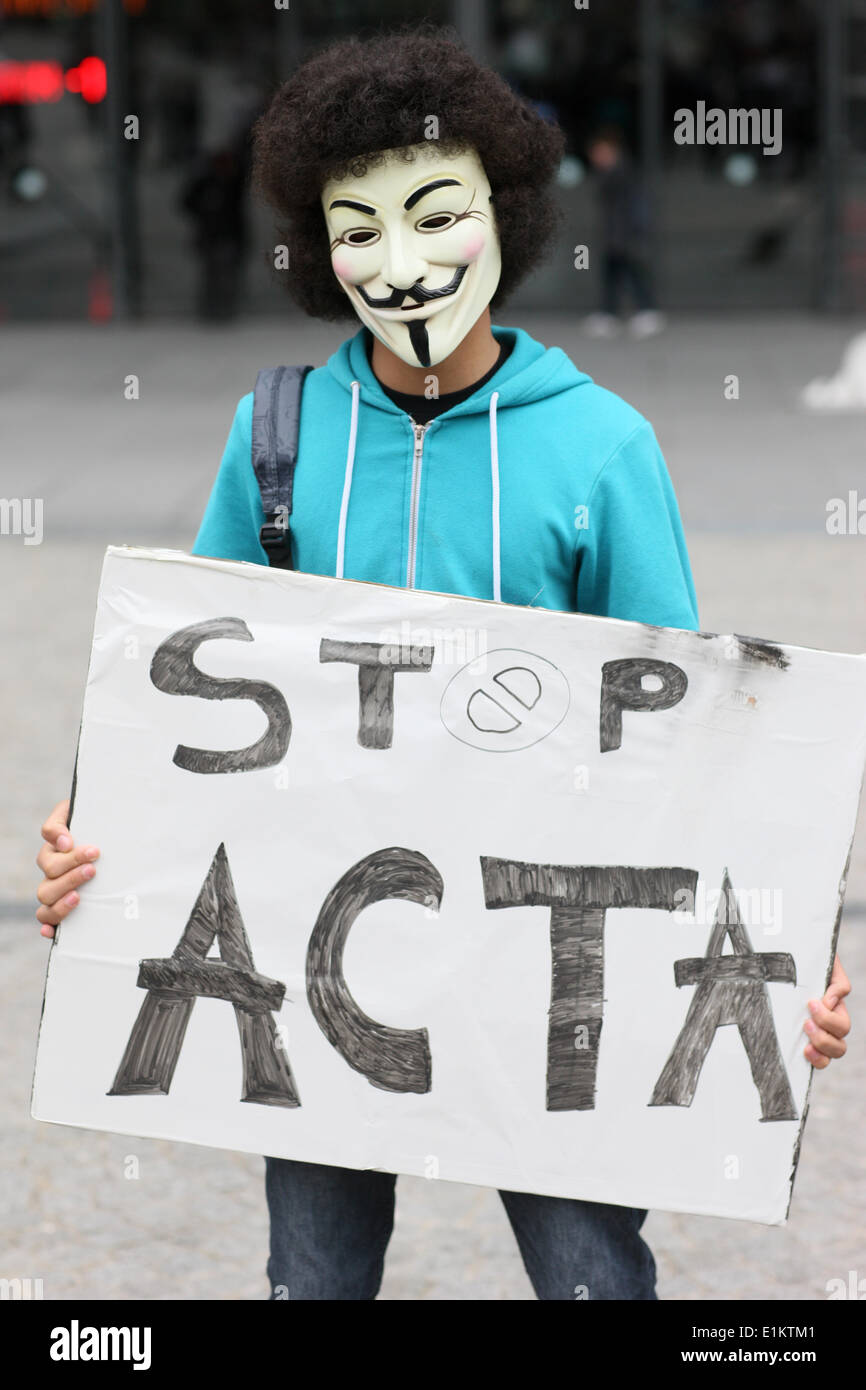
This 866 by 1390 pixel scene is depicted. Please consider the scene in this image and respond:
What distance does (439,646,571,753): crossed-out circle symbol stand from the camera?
214 centimetres

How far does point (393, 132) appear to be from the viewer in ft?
7.29

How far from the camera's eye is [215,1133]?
221 cm

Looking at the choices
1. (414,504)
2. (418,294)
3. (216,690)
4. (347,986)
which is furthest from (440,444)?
(347,986)

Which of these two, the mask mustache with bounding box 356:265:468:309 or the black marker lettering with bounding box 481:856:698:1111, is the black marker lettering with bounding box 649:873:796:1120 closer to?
the black marker lettering with bounding box 481:856:698:1111

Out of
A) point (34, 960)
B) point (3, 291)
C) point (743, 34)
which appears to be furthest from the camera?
point (3, 291)

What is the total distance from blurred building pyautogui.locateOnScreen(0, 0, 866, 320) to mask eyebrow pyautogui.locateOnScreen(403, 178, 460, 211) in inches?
576

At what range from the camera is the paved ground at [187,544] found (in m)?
3.38

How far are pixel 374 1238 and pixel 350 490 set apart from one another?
103 cm

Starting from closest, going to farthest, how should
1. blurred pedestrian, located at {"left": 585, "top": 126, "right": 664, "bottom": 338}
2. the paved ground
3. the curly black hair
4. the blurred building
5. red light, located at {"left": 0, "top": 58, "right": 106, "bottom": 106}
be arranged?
the curly black hair < the paved ground < blurred pedestrian, located at {"left": 585, "top": 126, "right": 664, "bottom": 338} < the blurred building < red light, located at {"left": 0, "top": 58, "right": 106, "bottom": 106}

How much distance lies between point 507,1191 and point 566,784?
0.54 m

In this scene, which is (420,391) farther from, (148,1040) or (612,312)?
(612,312)

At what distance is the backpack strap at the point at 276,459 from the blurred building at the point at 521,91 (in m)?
14.7

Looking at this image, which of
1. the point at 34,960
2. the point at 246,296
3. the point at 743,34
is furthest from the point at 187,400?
the point at 34,960

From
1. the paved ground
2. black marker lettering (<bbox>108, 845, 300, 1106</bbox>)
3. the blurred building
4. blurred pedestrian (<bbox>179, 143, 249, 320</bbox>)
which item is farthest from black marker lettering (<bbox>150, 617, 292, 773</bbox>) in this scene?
blurred pedestrian (<bbox>179, 143, 249, 320</bbox>)
